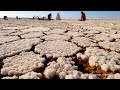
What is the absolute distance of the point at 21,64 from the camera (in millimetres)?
1058

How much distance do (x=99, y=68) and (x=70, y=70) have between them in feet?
0.69

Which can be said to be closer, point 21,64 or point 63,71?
point 63,71

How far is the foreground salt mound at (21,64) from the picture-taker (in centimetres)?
94

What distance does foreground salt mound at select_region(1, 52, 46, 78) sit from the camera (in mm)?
936

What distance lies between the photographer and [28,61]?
1111mm

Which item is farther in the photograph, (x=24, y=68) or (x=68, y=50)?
(x=68, y=50)
